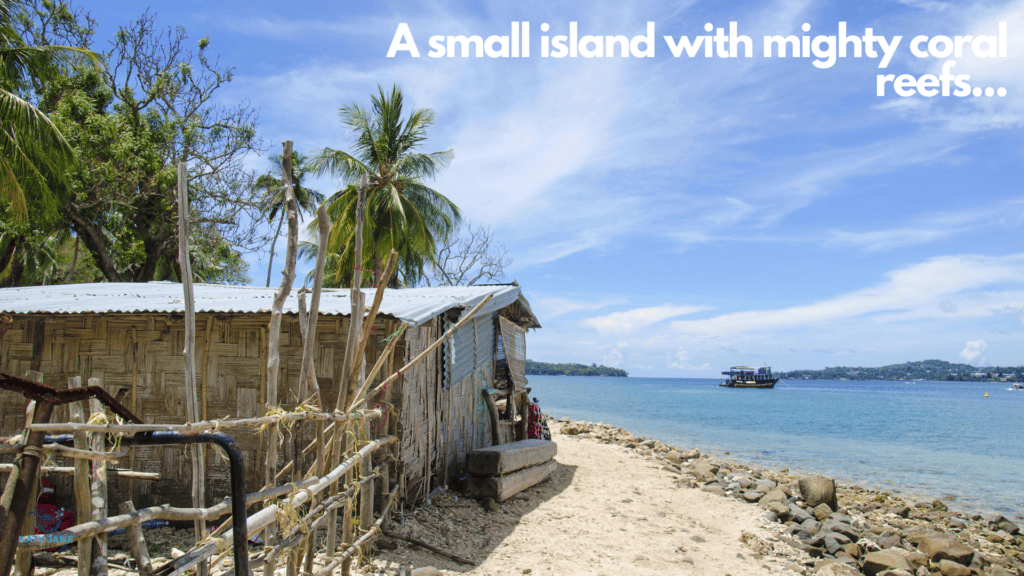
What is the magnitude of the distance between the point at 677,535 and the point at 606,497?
5.81 ft

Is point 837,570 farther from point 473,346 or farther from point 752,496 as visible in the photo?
point 473,346

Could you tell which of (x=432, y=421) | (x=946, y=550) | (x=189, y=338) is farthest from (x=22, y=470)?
(x=946, y=550)

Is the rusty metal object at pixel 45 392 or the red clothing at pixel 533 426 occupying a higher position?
the rusty metal object at pixel 45 392

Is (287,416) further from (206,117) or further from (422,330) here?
(206,117)

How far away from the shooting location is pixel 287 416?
3.12 meters

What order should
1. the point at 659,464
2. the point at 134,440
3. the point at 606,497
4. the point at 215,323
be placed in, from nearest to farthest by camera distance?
the point at 134,440 → the point at 215,323 → the point at 606,497 → the point at 659,464

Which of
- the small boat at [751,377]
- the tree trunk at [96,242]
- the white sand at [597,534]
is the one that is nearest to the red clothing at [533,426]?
the white sand at [597,534]

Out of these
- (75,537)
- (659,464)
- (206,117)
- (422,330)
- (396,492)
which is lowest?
(659,464)

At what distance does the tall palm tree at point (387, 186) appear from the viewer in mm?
17297

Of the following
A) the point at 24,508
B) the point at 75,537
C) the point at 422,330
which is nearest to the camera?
the point at 24,508

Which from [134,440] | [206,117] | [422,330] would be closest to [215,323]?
[422,330]

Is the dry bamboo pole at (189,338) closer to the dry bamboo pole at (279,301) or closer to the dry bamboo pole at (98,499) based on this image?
the dry bamboo pole at (279,301)

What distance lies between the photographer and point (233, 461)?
7.48 feet

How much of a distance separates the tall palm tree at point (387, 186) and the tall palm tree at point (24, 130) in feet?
23.9
